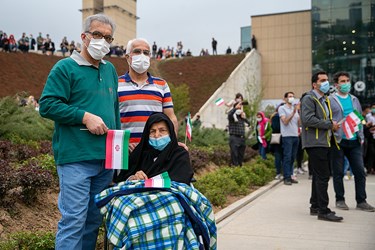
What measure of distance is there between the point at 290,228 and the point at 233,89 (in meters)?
33.4

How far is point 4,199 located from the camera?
4.54 m

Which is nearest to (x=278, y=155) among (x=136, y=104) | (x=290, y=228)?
(x=290, y=228)

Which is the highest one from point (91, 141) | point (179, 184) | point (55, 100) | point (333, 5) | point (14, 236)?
point (333, 5)

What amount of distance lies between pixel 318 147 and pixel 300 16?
43946mm

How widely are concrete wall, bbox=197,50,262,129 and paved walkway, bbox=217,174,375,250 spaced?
21.3 metres

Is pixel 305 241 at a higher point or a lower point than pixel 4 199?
lower

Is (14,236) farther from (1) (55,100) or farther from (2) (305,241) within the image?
(2) (305,241)

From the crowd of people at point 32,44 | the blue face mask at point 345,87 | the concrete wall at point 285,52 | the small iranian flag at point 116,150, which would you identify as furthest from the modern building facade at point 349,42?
the small iranian flag at point 116,150

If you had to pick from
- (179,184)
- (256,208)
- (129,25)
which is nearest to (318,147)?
(256,208)

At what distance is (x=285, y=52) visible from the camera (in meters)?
47.4

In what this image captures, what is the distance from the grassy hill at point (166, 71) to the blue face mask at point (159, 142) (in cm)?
2320

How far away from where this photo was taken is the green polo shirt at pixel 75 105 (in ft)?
10.0

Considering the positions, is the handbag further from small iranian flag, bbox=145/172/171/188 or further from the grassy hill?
the grassy hill

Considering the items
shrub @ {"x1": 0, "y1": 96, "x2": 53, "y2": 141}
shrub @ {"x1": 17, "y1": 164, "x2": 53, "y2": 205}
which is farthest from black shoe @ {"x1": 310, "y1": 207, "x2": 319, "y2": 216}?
shrub @ {"x1": 0, "y1": 96, "x2": 53, "y2": 141}
